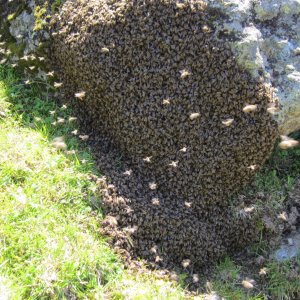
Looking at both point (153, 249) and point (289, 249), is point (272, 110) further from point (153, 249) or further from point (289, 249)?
point (153, 249)

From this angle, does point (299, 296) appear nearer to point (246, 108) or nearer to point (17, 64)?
point (246, 108)

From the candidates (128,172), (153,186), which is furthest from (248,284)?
(128,172)

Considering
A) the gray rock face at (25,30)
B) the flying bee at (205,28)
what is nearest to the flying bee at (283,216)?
the flying bee at (205,28)

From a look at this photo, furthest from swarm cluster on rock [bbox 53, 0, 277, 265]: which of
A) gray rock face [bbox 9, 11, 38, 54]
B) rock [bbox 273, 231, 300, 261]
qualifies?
gray rock face [bbox 9, 11, 38, 54]

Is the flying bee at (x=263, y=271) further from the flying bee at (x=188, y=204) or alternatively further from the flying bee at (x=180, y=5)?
the flying bee at (x=180, y=5)

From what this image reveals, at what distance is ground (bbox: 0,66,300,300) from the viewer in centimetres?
437

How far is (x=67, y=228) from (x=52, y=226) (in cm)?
17

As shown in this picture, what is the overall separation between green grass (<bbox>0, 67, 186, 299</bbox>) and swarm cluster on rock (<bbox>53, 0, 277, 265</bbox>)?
1.15 ft

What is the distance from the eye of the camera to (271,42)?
532cm

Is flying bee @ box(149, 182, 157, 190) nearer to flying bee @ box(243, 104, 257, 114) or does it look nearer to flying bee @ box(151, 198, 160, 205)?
flying bee @ box(151, 198, 160, 205)

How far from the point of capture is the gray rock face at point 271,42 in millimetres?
5125

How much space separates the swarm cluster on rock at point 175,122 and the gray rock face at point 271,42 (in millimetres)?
168

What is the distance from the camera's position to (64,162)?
528 cm

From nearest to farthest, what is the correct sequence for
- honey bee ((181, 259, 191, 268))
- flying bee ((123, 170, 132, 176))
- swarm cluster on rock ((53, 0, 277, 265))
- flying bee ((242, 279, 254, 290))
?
flying bee ((242, 279, 254, 290)), honey bee ((181, 259, 191, 268)), swarm cluster on rock ((53, 0, 277, 265)), flying bee ((123, 170, 132, 176))
